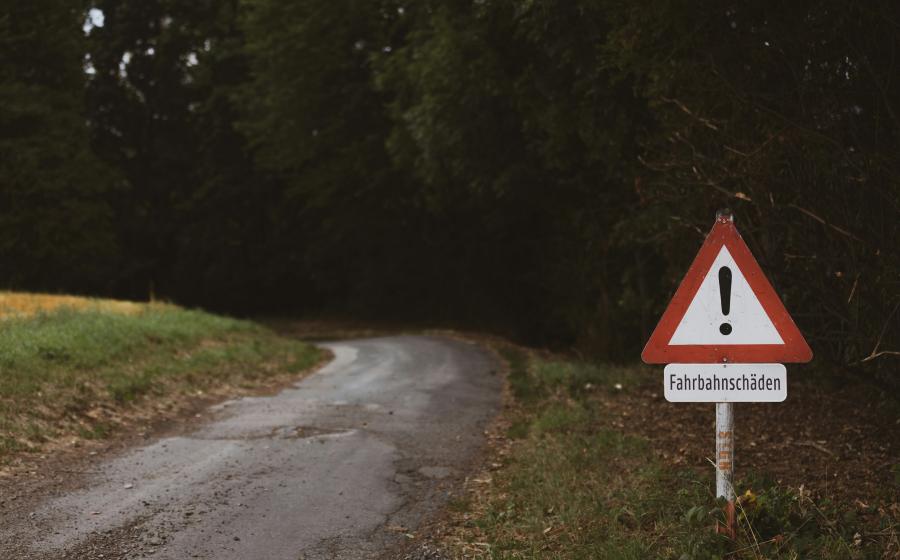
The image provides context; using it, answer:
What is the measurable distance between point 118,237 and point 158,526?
36307 mm

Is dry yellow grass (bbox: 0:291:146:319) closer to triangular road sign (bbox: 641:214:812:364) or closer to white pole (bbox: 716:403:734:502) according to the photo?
triangular road sign (bbox: 641:214:812:364)

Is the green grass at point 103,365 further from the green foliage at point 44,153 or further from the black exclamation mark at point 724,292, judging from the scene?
the green foliage at point 44,153

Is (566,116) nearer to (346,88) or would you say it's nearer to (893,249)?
(893,249)

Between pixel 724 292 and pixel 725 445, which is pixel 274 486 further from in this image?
pixel 724 292

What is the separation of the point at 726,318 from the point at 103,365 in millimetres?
9477

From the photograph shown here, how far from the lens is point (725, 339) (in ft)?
14.9

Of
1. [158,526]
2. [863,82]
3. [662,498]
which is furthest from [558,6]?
[158,526]

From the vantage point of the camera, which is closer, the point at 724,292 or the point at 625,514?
the point at 724,292

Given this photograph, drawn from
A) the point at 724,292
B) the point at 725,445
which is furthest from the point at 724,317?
the point at 725,445

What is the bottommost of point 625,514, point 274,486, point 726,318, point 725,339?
point 274,486

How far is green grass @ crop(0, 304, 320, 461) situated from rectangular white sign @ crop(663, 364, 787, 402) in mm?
6211

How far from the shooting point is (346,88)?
33.4 metres

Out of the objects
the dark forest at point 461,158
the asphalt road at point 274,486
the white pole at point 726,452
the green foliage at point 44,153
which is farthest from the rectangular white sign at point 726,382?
the green foliage at point 44,153

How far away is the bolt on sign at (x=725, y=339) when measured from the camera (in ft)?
14.7
